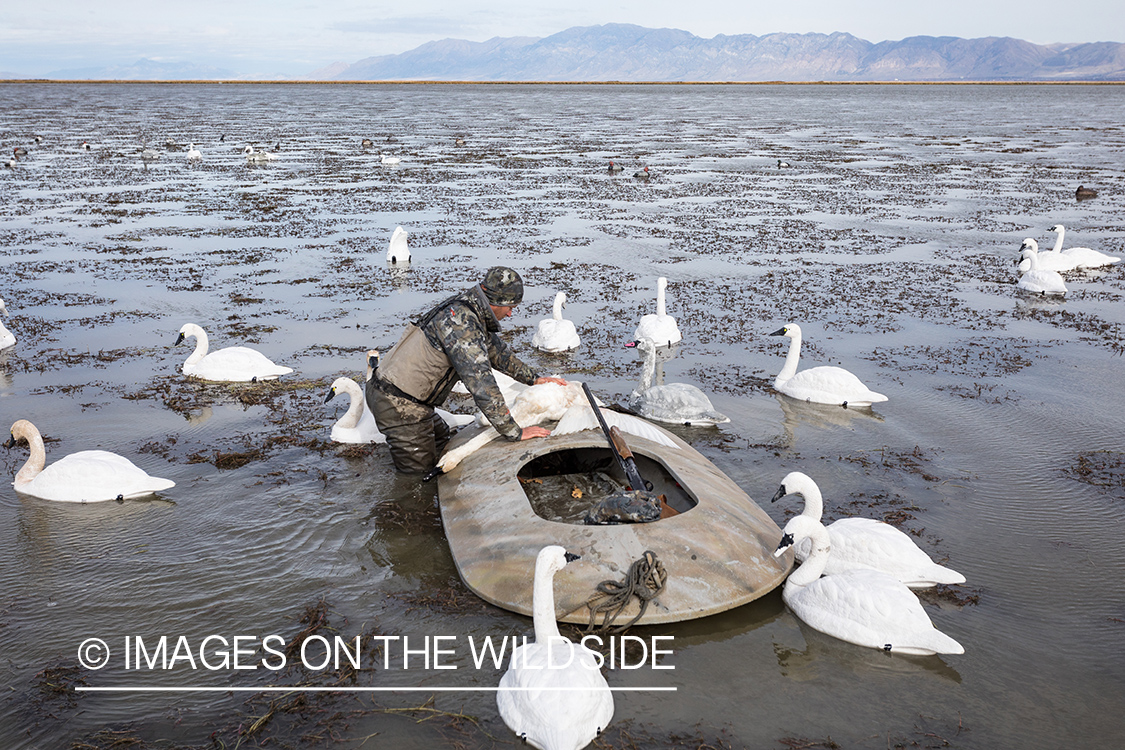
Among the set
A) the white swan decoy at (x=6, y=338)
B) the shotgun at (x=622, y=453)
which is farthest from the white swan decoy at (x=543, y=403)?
the white swan decoy at (x=6, y=338)

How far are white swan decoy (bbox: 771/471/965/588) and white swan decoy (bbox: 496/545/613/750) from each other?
2809mm

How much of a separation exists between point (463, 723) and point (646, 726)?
1.30 metres

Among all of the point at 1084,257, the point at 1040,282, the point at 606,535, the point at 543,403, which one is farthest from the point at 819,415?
the point at 1084,257

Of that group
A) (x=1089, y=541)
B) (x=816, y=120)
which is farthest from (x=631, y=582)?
(x=816, y=120)

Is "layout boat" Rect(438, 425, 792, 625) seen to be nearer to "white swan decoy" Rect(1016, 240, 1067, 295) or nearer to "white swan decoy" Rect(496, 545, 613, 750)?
"white swan decoy" Rect(496, 545, 613, 750)

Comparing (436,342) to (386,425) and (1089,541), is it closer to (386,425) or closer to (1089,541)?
(386,425)

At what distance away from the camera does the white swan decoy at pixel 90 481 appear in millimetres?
8586

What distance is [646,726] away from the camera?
18.4 ft

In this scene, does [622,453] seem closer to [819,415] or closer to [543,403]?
[543,403]

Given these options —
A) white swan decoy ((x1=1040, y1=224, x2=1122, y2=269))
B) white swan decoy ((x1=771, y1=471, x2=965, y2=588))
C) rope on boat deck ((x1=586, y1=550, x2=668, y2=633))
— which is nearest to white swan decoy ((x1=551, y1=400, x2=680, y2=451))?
white swan decoy ((x1=771, y1=471, x2=965, y2=588))

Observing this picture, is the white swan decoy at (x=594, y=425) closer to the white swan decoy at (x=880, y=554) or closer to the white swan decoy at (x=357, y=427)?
the white swan decoy at (x=880, y=554)

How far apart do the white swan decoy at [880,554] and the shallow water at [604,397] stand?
0.38m

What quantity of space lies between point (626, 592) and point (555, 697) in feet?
4.48

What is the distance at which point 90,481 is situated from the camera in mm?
8586
